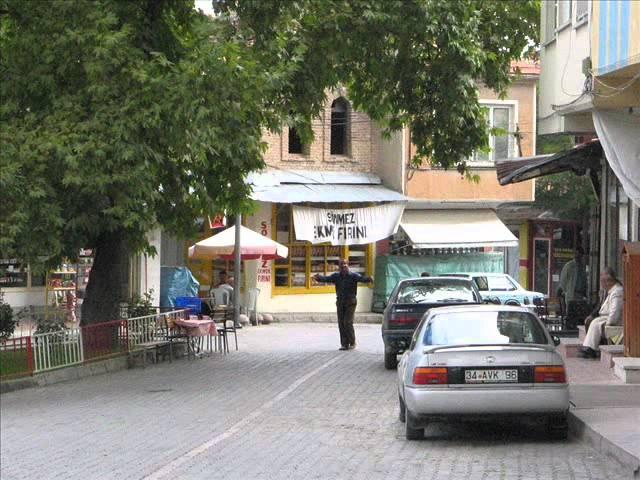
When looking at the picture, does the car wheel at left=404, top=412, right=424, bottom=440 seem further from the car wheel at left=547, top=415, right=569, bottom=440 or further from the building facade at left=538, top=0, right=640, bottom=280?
the building facade at left=538, top=0, right=640, bottom=280

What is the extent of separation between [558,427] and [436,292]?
9.52 m

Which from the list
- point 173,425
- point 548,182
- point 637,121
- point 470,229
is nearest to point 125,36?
point 173,425

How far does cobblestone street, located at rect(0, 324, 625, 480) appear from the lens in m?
11.4

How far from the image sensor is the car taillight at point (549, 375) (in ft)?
40.2

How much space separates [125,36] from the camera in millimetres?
19219

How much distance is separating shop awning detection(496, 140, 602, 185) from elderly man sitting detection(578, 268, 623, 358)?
11.7ft

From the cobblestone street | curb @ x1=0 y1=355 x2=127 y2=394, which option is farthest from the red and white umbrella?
the cobblestone street

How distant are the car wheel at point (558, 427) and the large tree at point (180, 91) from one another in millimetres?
7971

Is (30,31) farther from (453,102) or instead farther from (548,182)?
(548,182)

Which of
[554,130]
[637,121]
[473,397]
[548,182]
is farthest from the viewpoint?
[548,182]

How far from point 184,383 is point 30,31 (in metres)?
6.55

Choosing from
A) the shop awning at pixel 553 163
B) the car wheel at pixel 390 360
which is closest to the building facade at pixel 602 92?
the shop awning at pixel 553 163

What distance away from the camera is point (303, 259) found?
4072cm

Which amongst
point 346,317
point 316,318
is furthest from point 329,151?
point 346,317
